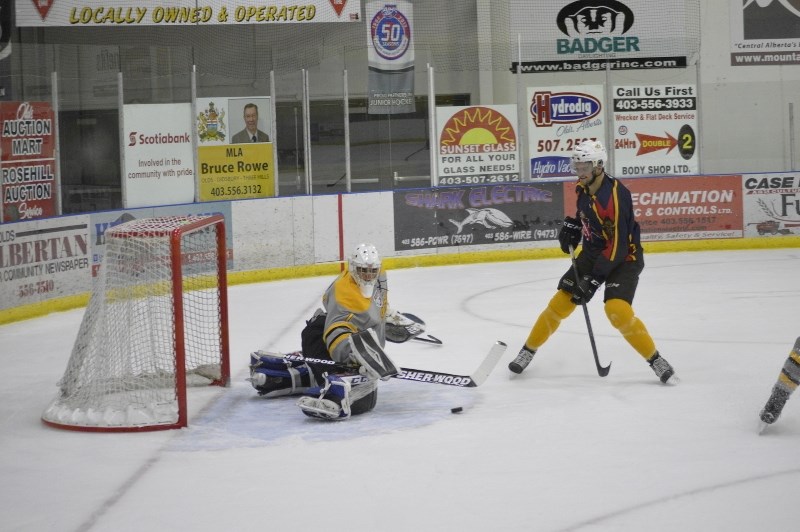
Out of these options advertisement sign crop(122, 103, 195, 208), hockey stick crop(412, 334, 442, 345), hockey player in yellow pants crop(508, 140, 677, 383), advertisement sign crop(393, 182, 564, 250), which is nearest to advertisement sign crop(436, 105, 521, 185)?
advertisement sign crop(393, 182, 564, 250)

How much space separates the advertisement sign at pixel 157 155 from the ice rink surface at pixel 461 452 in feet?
10.5

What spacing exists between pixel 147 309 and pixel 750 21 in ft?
34.4

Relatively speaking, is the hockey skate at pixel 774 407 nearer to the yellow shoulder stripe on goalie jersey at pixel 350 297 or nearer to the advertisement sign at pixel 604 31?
the yellow shoulder stripe on goalie jersey at pixel 350 297

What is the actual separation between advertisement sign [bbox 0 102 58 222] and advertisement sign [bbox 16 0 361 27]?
3.18m

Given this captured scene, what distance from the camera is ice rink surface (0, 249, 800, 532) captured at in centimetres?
404

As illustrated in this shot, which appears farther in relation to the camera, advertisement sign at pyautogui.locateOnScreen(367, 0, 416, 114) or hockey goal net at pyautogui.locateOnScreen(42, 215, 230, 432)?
advertisement sign at pyautogui.locateOnScreen(367, 0, 416, 114)

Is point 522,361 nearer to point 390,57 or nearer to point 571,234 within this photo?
point 571,234

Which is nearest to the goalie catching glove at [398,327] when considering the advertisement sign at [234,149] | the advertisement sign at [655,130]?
the advertisement sign at [234,149]

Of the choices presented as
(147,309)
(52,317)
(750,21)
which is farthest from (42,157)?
(750,21)

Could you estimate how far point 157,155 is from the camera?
1097 cm

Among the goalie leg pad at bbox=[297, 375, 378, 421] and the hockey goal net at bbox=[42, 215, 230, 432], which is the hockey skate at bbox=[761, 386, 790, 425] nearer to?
the goalie leg pad at bbox=[297, 375, 378, 421]

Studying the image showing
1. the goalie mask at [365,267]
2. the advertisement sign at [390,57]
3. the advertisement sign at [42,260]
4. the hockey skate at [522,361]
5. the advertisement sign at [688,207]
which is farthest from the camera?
the advertisement sign at [390,57]

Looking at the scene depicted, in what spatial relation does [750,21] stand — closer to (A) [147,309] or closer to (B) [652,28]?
(B) [652,28]

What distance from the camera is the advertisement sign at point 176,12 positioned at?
1273cm
